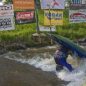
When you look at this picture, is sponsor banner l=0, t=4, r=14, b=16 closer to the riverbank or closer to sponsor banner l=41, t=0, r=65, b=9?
sponsor banner l=41, t=0, r=65, b=9

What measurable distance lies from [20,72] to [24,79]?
43.4 inches

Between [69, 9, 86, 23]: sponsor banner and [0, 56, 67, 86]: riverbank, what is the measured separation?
5.92 metres

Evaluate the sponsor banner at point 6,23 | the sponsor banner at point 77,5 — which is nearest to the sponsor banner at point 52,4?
the sponsor banner at point 77,5

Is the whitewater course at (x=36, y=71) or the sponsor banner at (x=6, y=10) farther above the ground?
the sponsor banner at (x=6, y=10)

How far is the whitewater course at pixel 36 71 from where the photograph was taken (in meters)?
11.6

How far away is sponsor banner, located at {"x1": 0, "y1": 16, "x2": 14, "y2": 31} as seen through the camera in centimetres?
1844

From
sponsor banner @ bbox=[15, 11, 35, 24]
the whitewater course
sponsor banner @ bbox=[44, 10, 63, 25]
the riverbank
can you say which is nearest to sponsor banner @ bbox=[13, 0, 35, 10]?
sponsor banner @ bbox=[15, 11, 35, 24]

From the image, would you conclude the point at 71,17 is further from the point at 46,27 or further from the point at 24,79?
the point at 24,79

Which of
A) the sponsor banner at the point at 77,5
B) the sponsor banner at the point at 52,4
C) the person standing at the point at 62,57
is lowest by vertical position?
the person standing at the point at 62,57

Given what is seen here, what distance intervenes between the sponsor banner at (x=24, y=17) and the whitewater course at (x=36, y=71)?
2.62 metres

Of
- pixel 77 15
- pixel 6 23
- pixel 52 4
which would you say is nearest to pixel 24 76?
pixel 6 23

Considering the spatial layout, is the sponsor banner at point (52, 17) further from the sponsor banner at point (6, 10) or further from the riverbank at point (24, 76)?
the riverbank at point (24, 76)

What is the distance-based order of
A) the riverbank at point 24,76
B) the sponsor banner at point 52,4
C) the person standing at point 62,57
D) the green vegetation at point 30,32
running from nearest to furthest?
the riverbank at point 24,76, the person standing at point 62,57, the green vegetation at point 30,32, the sponsor banner at point 52,4

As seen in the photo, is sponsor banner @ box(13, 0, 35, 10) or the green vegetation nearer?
sponsor banner @ box(13, 0, 35, 10)
